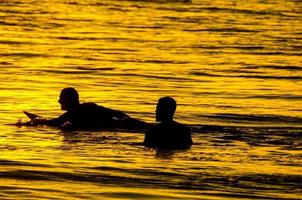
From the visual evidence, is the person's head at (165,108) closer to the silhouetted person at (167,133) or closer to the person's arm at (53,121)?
the silhouetted person at (167,133)

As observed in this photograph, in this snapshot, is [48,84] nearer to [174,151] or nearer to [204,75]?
Result: [204,75]

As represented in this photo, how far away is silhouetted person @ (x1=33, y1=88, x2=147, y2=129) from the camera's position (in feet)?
72.3

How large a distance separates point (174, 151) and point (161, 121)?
511mm

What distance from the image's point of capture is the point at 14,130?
71.2 ft

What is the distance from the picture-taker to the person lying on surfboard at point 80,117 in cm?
2203

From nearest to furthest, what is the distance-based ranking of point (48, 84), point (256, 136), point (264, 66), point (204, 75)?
1. point (256, 136)
2. point (48, 84)
3. point (204, 75)
4. point (264, 66)

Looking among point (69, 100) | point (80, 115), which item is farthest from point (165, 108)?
point (69, 100)

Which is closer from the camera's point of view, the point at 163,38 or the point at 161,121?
the point at 161,121

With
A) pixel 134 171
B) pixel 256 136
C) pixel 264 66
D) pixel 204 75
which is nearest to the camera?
pixel 134 171

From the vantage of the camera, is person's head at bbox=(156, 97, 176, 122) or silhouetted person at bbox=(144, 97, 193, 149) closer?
person's head at bbox=(156, 97, 176, 122)

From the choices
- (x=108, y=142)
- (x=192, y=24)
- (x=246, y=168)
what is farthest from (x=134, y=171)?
(x=192, y=24)

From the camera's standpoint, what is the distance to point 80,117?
871 inches

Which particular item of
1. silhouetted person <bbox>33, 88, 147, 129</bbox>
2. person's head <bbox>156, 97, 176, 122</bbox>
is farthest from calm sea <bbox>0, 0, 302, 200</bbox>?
person's head <bbox>156, 97, 176, 122</bbox>

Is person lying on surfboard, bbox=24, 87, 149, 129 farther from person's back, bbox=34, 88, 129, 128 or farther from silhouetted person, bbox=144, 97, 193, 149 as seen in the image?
silhouetted person, bbox=144, 97, 193, 149
